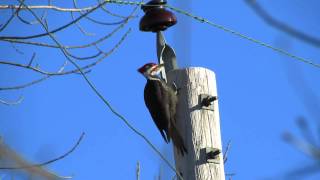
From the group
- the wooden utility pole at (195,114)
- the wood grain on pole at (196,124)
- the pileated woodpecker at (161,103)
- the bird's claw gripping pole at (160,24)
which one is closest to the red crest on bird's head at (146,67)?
the pileated woodpecker at (161,103)

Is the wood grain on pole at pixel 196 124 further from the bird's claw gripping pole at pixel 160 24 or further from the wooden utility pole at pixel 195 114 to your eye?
the bird's claw gripping pole at pixel 160 24

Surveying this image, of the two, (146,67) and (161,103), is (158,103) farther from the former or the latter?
(146,67)

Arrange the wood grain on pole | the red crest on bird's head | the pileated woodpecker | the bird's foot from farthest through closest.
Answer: the red crest on bird's head, the bird's foot, the pileated woodpecker, the wood grain on pole

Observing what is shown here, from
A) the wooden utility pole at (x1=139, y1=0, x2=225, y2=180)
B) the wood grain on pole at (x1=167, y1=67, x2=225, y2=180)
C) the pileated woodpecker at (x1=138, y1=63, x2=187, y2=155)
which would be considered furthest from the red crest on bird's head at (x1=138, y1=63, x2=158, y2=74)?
the wood grain on pole at (x1=167, y1=67, x2=225, y2=180)

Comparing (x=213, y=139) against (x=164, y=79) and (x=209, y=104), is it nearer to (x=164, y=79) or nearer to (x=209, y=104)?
(x=209, y=104)

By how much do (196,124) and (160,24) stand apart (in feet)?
2.33

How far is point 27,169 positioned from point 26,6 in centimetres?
241

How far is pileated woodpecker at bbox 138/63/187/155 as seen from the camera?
160 inches

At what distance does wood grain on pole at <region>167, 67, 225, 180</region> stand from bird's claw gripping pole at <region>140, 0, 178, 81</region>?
22 centimetres

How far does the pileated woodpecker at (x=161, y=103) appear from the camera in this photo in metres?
4.06

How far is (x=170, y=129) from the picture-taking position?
165 inches

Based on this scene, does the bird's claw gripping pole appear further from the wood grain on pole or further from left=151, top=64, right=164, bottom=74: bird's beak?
the wood grain on pole

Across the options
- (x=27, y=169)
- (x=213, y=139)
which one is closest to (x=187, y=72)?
(x=213, y=139)

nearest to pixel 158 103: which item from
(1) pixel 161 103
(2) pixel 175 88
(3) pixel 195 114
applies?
(1) pixel 161 103
